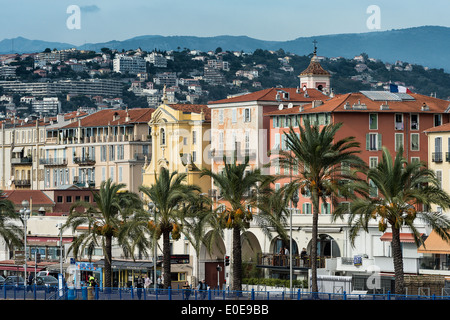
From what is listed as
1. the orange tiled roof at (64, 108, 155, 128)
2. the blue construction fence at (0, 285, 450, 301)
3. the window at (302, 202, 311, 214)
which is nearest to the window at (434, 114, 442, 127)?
the window at (302, 202, 311, 214)

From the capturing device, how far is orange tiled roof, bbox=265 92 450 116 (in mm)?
113000

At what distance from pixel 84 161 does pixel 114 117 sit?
21.1 feet

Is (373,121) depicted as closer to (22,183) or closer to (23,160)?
(22,183)

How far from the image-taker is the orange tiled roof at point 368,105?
11300 centimetres

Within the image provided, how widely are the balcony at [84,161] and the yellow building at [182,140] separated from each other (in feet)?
62.5

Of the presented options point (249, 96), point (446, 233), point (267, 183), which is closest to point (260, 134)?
point (249, 96)

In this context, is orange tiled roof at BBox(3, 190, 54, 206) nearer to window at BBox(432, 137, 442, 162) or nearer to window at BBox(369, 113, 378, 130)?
window at BBox(369, 113, 378, 130)

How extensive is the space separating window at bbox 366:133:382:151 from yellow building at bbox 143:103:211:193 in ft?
70.7

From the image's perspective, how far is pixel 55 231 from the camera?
127 m

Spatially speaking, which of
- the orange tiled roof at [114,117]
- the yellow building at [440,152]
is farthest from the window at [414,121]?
the orange tiled roof at [114,117]

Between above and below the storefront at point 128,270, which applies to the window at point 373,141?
above

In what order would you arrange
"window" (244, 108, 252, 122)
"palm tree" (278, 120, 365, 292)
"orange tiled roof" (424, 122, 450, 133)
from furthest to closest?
"window" (244, 108, 252, 122) → "orange tiled roof" (424, 122, 450, 133) → "palm tree" (278, 120, 365, 292)

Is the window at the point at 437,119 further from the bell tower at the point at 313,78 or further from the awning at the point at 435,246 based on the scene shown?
the bell tower at the point at 313,78

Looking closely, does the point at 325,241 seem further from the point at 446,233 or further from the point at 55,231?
the point at 55,231
